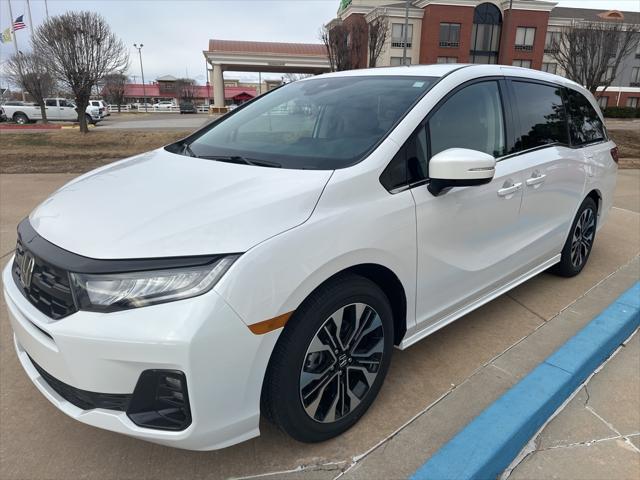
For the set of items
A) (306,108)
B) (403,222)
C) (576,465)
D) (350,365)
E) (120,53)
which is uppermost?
(120,53)

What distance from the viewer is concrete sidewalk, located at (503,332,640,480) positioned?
6.98 ft

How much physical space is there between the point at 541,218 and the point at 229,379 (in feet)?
8.47

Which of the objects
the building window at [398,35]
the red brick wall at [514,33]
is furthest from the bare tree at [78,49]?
the red brick wall at [514,33]

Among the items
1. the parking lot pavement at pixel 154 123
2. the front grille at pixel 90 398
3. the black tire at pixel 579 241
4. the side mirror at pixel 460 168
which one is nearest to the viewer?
the front grille at pixel 90 398

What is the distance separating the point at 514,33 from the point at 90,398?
50468 millimetres

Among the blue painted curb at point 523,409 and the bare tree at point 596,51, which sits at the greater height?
the bare tree at point 596,51

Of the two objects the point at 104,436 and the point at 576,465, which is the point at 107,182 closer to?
the point at 104,436

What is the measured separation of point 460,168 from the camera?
7.38 ft

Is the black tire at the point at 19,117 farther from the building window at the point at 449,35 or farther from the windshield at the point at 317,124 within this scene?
the windshield at the point at 317,124

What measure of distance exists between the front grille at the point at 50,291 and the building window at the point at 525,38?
165 ft

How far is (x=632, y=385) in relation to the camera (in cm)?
274

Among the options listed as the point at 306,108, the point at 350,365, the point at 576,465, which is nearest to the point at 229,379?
the point at 350,365

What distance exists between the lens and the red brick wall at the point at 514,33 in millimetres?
43906

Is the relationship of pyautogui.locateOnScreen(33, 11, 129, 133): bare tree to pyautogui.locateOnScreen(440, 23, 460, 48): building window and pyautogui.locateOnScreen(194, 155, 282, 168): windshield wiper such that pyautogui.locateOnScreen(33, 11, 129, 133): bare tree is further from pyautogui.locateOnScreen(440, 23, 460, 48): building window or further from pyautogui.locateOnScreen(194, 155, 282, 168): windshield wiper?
pyautogui.locateOnScreen(440, 23, 460, 48): building window
